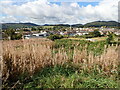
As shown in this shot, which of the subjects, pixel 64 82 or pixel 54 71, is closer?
pixel 64 82

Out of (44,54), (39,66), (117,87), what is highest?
(44,54)

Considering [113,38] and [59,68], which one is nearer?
[59,68]

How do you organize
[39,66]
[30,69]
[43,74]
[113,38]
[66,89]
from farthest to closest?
[113,38], [39,66], [43,74], [30,69], [66,89]

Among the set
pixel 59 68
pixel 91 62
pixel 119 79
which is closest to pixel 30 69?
pixel 59 68

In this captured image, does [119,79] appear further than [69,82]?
Yes

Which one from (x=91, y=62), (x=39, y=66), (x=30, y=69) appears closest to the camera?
(x=30, y=69)

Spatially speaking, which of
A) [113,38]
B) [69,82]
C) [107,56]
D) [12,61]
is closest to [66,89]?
[69,82]

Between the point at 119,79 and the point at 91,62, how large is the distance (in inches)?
28.9

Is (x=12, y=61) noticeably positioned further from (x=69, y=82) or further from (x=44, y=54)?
(x=69, y=82)

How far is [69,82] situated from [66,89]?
156 millimetres

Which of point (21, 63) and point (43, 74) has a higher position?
point (21, 63)

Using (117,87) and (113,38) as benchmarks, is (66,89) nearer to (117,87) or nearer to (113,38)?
(117,87)

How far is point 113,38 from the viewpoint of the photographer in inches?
381

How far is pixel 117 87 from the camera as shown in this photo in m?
2.33
